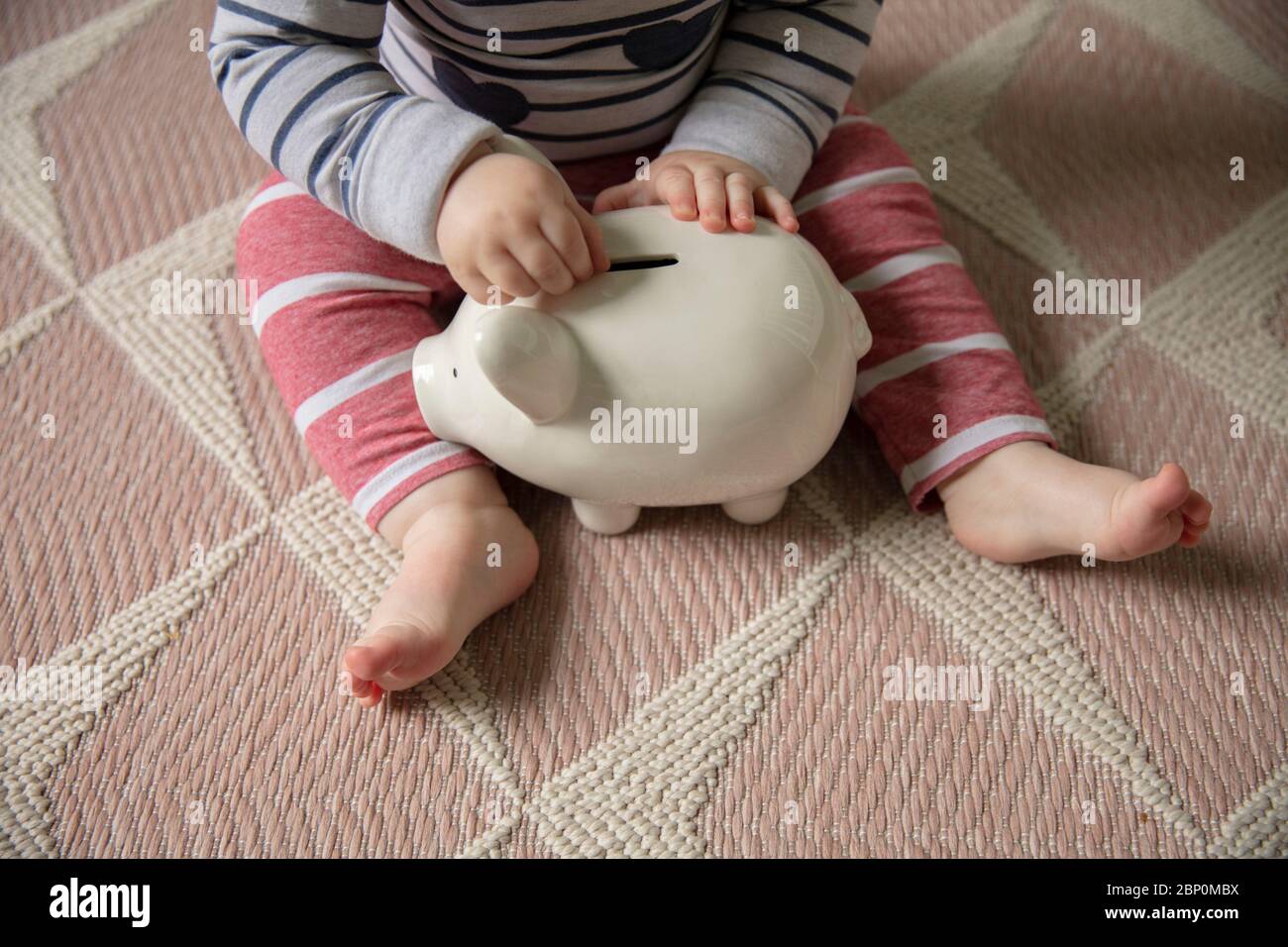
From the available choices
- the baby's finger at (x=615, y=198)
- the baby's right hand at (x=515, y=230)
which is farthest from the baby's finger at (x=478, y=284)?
the baby's finger at (x=615, y=198)

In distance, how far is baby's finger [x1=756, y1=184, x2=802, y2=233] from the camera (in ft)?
1.79

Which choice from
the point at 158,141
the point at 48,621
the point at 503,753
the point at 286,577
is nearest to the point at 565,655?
the point at 503,753

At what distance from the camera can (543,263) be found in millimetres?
474

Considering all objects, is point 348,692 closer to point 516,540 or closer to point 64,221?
point 516,540

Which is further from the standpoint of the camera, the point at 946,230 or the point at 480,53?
the point at 946,230

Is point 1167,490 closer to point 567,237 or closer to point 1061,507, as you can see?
point 1061,507

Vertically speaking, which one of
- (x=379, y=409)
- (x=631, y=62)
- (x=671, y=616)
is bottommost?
(x=671, y=616)

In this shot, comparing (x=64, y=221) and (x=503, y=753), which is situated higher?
(x=64, y=221)

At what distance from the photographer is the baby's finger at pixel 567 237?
1.56 feet

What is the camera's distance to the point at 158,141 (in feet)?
2.48

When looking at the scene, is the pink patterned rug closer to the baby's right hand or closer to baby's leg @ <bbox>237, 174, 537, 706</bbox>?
baby's leg @ <bbox>237, 174, 537, 706</bbox>

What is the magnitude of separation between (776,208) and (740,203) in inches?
1.4

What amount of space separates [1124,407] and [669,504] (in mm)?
304

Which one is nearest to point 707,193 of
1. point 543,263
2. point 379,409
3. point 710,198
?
point 710,198
